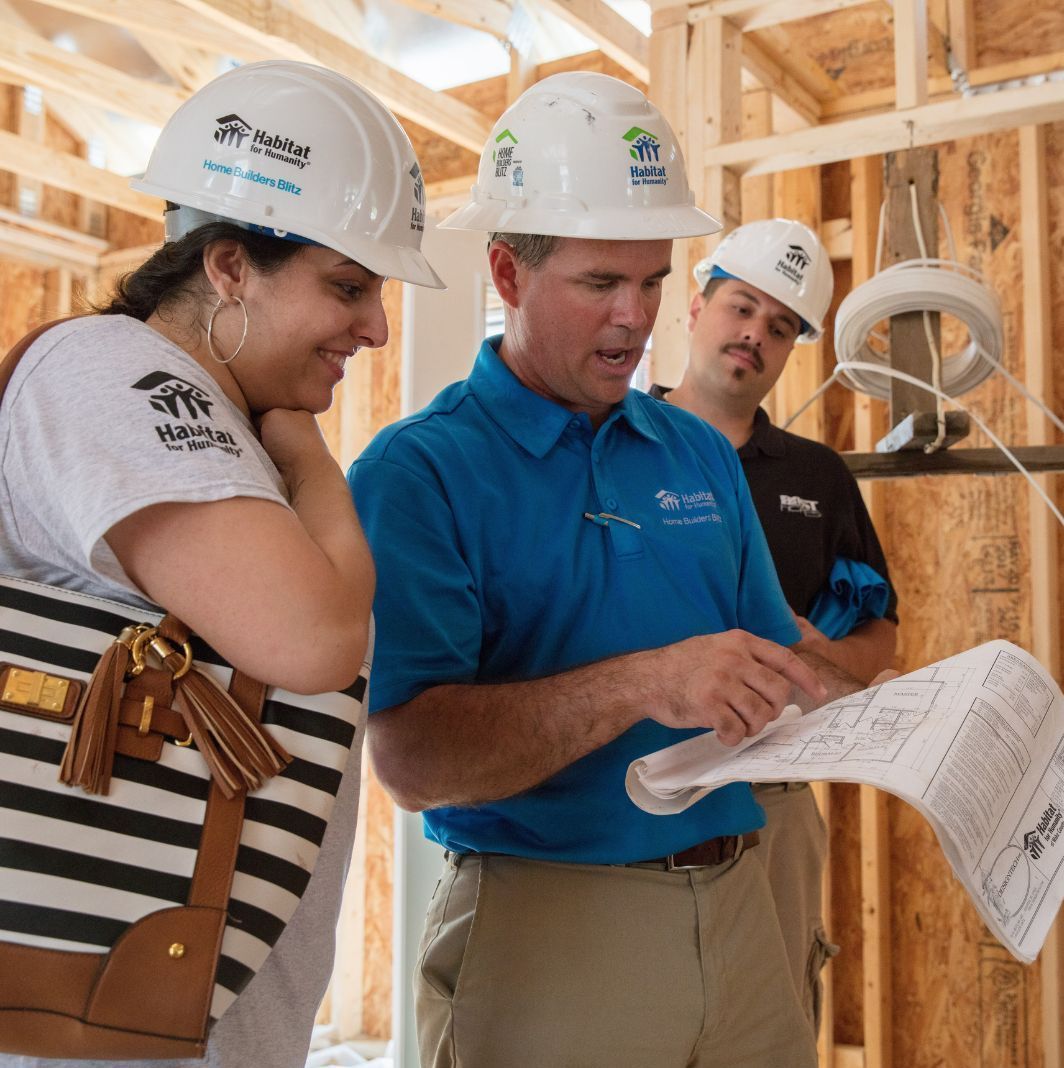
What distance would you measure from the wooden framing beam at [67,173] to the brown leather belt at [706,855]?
374 centimetres

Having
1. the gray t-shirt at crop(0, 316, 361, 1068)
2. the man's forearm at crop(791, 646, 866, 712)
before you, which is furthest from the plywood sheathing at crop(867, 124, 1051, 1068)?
the gray t-shirt at crop(0, 316, 361, 1068)

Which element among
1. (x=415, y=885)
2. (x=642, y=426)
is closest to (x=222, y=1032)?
(x=642, y=426)

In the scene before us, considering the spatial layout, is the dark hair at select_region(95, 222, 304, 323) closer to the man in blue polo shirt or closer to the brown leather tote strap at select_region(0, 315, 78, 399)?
the brown leather tote strap at select_region(0, 315, 78, 399)

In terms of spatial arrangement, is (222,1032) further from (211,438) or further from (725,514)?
(725,514)

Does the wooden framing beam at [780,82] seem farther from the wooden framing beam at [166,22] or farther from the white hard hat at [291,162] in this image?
the white hard hat at [291,162]

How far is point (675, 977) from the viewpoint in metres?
1.35

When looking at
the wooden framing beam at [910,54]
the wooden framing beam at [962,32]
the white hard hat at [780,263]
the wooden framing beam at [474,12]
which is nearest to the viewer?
the wooden framing beam at [910,54]

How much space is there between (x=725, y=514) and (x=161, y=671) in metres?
0.92

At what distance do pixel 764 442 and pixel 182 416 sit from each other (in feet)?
5.95

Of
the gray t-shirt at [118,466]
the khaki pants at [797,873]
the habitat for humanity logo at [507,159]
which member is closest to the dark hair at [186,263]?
the gray t-shirt at [118,466]

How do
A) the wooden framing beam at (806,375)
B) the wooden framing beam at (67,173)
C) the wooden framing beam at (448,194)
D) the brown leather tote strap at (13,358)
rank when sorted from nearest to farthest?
the brown leather tote strap at (13,358)
the wooden framing beam at (806,375)
the wooden framing beam at (67,173)
the wooden framing beam at (448,194)

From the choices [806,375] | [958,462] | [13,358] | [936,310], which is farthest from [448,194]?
[13,358]

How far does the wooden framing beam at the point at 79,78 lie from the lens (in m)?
3.79

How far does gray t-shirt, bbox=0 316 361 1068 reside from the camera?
846 mm
